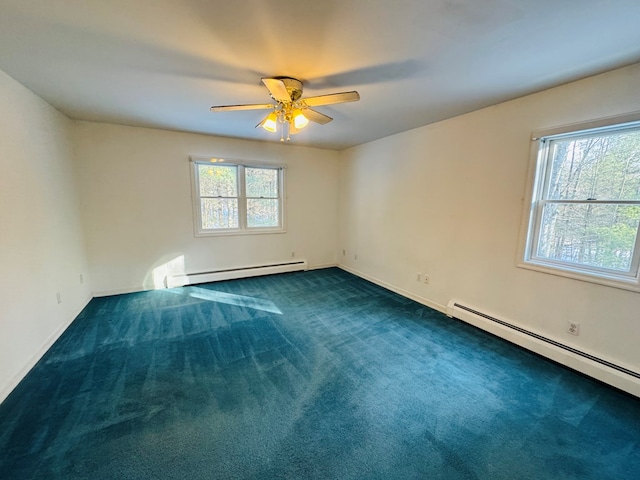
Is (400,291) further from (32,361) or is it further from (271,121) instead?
(32,361)

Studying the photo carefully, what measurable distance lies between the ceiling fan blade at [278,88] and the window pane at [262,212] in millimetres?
2731

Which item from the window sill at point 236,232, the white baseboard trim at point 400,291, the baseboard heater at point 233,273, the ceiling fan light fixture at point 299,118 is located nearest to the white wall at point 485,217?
the white baseboard trim at point 400,291

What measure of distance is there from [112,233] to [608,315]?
5636 millimetres

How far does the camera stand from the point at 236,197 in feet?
15.1

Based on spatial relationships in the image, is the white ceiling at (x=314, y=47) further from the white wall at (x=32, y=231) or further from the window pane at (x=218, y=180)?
the window pane at (x=218, y=180)

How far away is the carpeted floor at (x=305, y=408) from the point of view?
1455 mm

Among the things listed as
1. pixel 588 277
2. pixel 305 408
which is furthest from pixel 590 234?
pixel 305 408

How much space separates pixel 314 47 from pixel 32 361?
11.1ft

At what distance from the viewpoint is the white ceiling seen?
1.41 metres

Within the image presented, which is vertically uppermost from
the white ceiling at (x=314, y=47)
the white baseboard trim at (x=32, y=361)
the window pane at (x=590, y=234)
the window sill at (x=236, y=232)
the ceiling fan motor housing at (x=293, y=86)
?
the white ceiling at (x=314, y=47)

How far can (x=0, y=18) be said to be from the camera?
1485mm

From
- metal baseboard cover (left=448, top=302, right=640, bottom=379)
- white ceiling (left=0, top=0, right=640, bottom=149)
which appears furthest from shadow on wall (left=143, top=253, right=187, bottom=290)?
metal baseboard cover (left=448, top=302, right=640, bottom=379)

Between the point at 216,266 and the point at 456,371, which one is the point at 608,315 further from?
the point at 216,266

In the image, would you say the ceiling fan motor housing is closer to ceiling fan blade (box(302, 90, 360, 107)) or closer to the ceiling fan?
the ceiling fan
